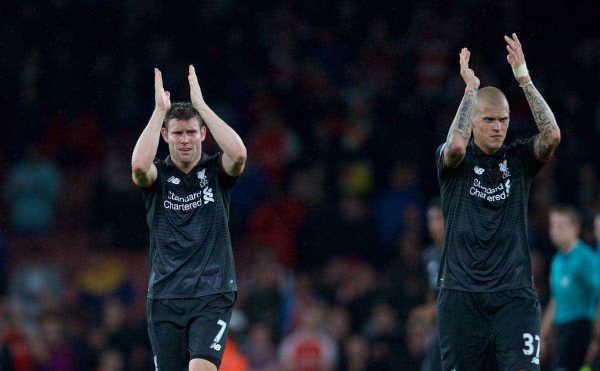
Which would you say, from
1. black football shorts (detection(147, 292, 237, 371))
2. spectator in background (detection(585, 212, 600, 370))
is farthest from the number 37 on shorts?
spectator in background (detection(585, 212, 600, 370))

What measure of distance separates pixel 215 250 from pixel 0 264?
7.43 m

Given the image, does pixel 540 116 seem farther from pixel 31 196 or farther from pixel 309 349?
pixel 31 196

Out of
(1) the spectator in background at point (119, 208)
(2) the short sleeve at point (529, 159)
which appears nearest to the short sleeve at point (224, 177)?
(2) the short sleeve at point (529, 159)

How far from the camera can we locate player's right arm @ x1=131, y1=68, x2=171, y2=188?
7.59 m

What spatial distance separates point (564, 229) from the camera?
11062 millimetres

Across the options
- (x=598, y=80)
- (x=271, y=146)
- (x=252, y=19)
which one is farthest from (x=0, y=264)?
(x=598, y=80)

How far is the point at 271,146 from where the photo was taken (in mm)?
15414

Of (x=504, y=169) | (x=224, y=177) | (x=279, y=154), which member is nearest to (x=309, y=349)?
(x=279, y=154)

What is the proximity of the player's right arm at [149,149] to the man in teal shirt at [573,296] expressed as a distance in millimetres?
4840

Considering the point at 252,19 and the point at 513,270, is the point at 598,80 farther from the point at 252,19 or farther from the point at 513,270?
the point at 513,270

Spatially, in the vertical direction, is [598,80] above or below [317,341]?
above

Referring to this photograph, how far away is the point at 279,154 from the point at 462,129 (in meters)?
7.95

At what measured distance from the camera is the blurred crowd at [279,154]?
13219mm

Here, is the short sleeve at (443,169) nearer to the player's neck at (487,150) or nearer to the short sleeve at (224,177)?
the player's neck at (487,150)
